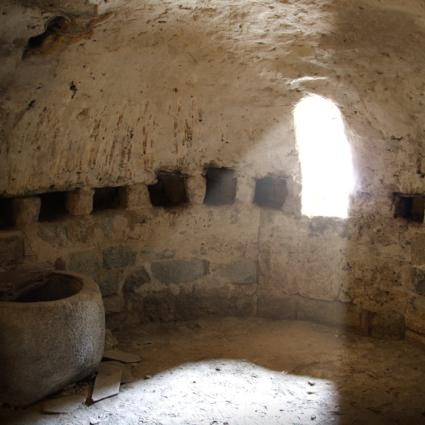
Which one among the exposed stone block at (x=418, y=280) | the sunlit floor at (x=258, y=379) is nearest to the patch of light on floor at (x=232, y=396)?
the sunlit floor at (x=258, y=379)

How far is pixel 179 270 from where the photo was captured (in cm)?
365

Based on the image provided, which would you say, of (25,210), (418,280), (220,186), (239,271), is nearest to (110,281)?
(25,210)

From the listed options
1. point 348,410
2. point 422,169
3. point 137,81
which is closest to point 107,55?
point 137,81

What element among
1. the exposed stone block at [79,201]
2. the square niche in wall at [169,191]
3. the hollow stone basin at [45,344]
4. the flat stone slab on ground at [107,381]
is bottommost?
the flat stone slab on ground at [107,381]

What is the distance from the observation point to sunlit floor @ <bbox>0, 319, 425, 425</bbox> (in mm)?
2527

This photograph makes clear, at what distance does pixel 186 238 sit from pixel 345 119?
123cm

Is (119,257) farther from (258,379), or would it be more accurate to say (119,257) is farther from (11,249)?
(258,379)

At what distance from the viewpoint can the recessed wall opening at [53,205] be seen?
3293mm

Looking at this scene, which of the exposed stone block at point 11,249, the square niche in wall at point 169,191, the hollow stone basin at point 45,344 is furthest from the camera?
the square niche in wall at point 169,191

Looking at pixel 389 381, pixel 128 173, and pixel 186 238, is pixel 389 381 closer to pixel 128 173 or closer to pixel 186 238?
pixel 186 238

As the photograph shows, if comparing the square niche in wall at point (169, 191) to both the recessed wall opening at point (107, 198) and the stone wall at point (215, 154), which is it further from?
the recessed wall opening at point (107, 198)

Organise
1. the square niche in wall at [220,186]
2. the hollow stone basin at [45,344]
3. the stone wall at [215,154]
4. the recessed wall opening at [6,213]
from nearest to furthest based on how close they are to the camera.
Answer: the hollow stone basin at [45,344]
the stone wall at [215,154]
the recessed wall opening at [6,213]
the square niche in wall at [220,186]

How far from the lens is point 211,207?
370cm

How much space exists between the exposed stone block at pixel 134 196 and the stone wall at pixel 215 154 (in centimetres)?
2
